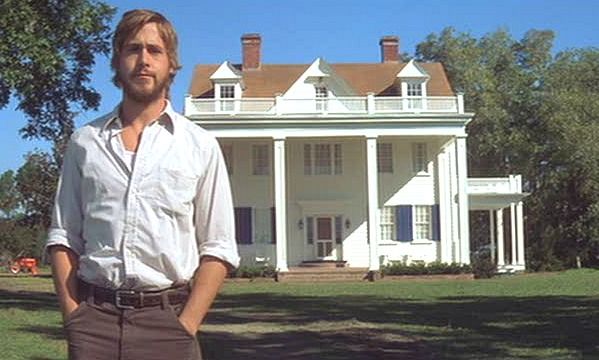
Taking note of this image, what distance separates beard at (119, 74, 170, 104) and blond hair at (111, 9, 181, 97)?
2.3 inches

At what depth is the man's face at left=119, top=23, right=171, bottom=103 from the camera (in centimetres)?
329

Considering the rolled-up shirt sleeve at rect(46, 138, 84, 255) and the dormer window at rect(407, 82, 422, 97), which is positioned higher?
the dormer window at rect(407, 82, 422, 97)

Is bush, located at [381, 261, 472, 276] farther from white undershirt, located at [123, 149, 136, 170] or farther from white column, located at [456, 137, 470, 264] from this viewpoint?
white undershirt, located at [123, 149, 136, 170]

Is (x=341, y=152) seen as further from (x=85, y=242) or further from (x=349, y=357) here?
(x=85, y=242)

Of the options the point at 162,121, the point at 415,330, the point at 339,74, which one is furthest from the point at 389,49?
the point at 162,121

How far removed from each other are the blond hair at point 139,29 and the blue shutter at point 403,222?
3339 centimetres

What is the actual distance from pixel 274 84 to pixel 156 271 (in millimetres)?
35886

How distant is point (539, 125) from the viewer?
165 feet

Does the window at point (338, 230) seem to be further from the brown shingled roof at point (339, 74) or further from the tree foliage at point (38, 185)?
the tree foliage at point (38, 185)

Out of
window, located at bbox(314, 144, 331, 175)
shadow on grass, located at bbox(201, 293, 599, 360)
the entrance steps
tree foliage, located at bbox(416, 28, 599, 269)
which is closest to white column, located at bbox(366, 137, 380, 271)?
the entrance steps

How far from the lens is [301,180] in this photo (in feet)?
122

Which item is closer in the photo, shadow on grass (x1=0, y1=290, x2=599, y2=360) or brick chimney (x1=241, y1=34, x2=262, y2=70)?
shadow on grass (x1=0, y1=290, x2=599, y2=360)

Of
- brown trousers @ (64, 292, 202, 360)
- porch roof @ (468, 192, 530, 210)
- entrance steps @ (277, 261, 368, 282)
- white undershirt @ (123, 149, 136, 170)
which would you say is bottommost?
entrance steps @ (277, 261, 368, 282)

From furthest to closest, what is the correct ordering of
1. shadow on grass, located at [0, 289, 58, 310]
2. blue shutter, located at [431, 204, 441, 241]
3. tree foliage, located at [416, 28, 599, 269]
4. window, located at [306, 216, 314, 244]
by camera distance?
tree foliage, located at [416, 28, 599, 269]
window, located at [306, 216, 314, 244]
blue shutter, located at [431, 204, 441, 241]
shadow on grass, located at [0, 289, 58, 310]
